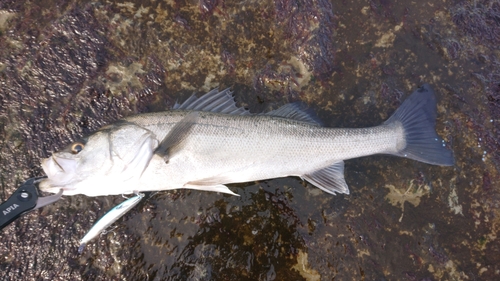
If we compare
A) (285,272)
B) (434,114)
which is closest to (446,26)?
(434,114)

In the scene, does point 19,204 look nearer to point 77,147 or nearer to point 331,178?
point 77,147

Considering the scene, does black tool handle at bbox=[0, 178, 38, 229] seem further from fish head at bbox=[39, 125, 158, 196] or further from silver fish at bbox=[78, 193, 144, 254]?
silver fish at bbox=[78, 193, 144, 254]

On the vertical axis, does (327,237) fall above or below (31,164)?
below

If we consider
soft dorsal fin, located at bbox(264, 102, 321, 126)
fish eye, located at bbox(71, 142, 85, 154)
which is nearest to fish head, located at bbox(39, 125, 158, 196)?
fish eye, located at bbox(71, 142, 85, 154)

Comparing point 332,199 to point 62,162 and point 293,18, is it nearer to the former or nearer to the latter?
point 293,18

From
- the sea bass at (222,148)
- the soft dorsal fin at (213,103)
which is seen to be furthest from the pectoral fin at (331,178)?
the soft dorsal fin at (213,103)

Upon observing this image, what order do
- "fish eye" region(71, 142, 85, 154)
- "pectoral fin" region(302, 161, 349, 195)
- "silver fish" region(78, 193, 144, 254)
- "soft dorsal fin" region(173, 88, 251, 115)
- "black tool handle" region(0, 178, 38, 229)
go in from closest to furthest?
1. "black tool handle" region(0, 178, 38, 229)
2. "fish eye" region(71, 142, 85, 154)
3. "silver fish" region(78, 193, 144, 254)
4. "soft dorsal fin" region(173, 88, 251, 115)
5. "pectoral fin" region(302, 161, 349, 195)

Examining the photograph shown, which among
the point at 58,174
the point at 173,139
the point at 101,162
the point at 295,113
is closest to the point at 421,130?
the point at 295,113
